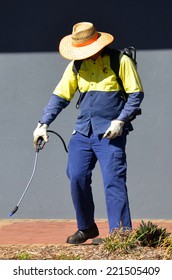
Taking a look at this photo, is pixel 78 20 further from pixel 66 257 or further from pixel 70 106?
pixel 66 257

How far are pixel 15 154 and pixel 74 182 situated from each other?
7.78 ft

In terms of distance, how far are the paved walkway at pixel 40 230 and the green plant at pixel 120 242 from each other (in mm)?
1948

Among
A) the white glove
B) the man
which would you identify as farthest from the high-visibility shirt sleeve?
the white glove

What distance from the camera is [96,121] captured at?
857 cm

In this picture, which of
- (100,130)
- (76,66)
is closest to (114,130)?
(100,130)

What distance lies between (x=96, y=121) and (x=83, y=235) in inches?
39.2


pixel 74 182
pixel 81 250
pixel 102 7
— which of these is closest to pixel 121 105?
pixel 74 182

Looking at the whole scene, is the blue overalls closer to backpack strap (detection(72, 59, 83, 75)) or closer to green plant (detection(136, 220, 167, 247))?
backpack strap (detection(72, 59, 83, 75))

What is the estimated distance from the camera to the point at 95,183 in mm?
10633

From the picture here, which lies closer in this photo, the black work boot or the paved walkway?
the black work boot

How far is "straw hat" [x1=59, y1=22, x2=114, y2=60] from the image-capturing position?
851 centimetres

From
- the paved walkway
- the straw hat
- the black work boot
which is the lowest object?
the paved walkway

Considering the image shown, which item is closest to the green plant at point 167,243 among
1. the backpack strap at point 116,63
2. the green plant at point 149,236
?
the green plant at point 149,236
